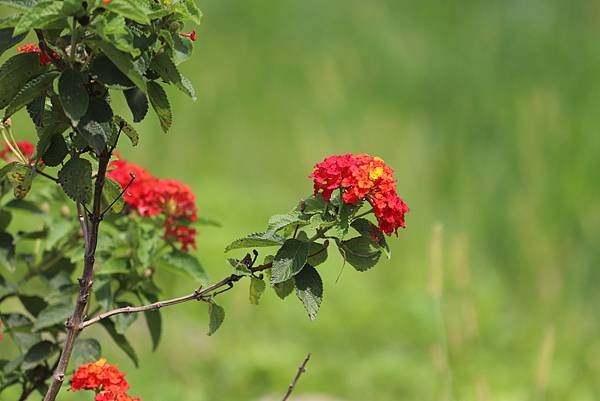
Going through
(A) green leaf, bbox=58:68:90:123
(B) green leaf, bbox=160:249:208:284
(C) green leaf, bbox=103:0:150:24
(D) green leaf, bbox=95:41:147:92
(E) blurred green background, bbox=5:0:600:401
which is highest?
(E) blurred green background, bbox=5:0:600:401

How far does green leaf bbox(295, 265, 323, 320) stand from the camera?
1786 mm

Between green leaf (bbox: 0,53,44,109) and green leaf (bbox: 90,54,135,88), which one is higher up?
green leaf (bbox: 90,54,135,88)

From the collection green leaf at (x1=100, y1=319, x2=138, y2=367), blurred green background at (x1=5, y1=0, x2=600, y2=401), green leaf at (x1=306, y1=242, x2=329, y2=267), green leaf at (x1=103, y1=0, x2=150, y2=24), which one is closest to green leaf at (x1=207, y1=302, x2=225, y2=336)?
green leaf at (x1=306, y1=242, x2=329, y2=267)

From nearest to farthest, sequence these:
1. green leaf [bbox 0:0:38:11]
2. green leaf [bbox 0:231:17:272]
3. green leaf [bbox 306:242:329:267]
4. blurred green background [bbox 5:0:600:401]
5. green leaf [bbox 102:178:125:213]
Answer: green leaf [bbox 0:0:38:11] < green leaf [bbox 306:242:329:267] < green leaf [bbox 102:178:125:213] < green leaf [bbox 0:231:17:272] < blurred green background [bbox 5:0:600:401]

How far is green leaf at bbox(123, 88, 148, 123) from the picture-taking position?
1.73 metres

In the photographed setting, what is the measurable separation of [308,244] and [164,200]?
2.36 feet

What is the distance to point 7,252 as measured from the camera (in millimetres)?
2486

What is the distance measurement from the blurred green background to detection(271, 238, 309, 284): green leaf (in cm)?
185

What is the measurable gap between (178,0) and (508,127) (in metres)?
4.13

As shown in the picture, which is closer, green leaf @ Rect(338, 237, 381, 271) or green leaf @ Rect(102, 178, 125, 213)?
green leaf @ Rect(338, 237, 381, 271)

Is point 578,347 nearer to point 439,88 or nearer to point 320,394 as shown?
point 320,394

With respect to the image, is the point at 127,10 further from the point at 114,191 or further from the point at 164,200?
the point at 164,200

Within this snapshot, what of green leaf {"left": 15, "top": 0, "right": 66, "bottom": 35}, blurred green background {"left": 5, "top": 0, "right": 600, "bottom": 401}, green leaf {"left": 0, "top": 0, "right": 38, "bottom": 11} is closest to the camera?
green leaf {"left": 15, "top": 0, "right": 66, "bottom": 35}

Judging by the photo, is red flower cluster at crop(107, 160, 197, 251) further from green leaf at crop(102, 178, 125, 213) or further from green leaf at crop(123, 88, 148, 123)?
green leaf at crop(123, 88, 148, 123)
